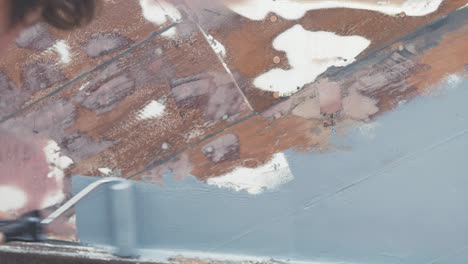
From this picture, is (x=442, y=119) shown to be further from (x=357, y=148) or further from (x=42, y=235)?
(x=42, y=235)

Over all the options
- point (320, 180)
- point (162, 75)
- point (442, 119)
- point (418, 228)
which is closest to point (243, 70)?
point (162, 75)

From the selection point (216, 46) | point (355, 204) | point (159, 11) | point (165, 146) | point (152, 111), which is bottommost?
point (355, 204)

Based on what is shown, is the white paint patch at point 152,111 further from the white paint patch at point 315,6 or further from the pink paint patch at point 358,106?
the pink paint patch at point 358,106

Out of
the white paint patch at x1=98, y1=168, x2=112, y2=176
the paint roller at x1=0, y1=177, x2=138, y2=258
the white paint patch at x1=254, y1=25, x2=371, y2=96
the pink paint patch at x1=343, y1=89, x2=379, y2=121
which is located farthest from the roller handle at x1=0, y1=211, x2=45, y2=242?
the pink paint patch at x1=343, y1=89, x2=379, y2=121

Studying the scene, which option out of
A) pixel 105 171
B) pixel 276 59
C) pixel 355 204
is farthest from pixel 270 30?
pixel 105 171

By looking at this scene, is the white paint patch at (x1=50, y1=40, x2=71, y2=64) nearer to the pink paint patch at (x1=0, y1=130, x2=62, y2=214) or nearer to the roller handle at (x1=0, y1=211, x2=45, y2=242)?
the pink paint patch at (x1=0, y1=130, x2=62, y2=214)

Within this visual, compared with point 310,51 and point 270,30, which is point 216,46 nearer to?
point 270,30
